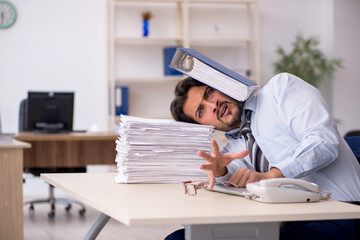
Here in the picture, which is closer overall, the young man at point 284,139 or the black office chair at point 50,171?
the young man at point 284,139

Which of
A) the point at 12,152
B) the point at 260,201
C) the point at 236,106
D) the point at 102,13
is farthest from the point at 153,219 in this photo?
the point at 102,13

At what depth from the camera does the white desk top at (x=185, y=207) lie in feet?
3.40

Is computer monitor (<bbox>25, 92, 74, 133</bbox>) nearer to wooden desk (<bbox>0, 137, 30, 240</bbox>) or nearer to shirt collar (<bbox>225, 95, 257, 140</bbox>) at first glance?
wooden desk (<bbox>0, 137, 30, 240</bbox>)

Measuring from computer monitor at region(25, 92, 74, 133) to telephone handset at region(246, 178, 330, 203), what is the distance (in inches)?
159

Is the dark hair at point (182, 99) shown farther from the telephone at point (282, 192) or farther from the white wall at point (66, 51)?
the white wall at point (66, 51)

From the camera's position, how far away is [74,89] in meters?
6.73

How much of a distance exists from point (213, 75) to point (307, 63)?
5434 mm

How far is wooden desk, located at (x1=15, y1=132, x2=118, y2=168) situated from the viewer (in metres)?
4.90

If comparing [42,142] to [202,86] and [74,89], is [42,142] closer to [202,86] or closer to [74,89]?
[74,89]

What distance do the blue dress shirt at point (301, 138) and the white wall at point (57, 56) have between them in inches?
203

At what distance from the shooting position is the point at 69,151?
16.3 feet

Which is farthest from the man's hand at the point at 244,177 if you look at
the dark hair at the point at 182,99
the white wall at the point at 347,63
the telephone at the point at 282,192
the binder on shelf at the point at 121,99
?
the white wall at the point at 347,63

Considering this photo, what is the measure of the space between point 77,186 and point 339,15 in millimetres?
6182

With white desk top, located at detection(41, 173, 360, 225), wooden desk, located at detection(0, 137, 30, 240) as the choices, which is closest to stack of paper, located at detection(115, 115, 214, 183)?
white desk top, located at detection(41, 173, 360, 225)
